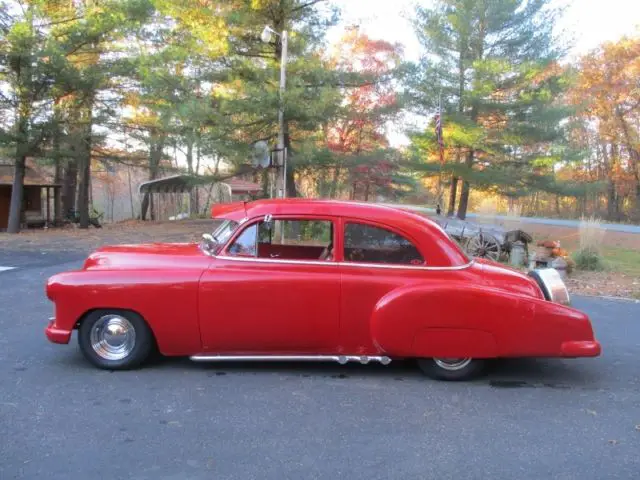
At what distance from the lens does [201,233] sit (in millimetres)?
18578

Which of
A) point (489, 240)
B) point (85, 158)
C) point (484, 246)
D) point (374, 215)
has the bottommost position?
point (484, 246)

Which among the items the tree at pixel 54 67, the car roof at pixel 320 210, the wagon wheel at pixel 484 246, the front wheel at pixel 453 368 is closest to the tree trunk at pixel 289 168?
the wagon wheel at pixel 484 246

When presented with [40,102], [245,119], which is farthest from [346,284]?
[40,102]

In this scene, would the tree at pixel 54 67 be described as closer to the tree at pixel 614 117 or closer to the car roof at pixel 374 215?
the car roof at pixel 374 215

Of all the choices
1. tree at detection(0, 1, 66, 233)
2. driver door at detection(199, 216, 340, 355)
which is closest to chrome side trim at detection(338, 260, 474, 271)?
driver door at detection(199, 216, 340, 355)

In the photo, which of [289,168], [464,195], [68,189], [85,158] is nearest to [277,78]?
[289,168]

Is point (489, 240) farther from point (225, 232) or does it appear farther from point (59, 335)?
point (59, 335)

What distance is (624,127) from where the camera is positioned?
123ft

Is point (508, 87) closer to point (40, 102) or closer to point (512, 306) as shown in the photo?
point (40, 102)

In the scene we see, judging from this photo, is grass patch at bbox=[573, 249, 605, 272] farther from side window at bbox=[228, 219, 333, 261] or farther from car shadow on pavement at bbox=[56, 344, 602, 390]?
side window at bbox=[228, 219, 333, 261]

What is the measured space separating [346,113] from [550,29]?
30.9ft

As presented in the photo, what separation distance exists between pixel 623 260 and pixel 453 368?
13216mm

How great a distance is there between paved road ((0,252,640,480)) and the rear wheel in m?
0.12

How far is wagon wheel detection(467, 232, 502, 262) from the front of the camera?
12.6 meters
